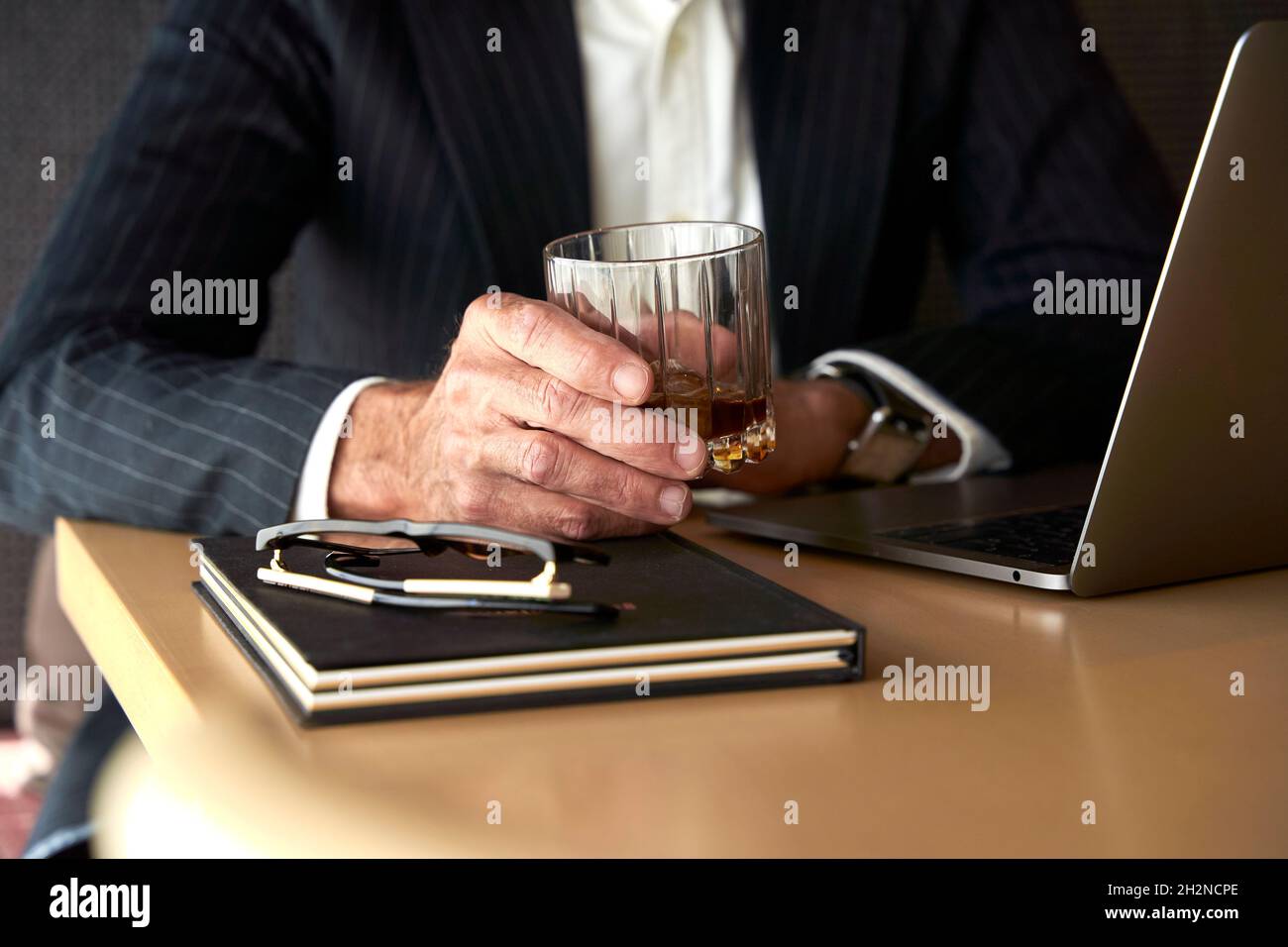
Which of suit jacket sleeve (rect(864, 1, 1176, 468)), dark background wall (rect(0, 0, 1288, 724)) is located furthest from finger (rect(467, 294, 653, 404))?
dark background wall (rect(0, 0, 1288, 724))

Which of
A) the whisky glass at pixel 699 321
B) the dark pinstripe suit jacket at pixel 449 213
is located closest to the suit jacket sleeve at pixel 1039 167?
the dark pinstripe suit jacket at pixel 449 213

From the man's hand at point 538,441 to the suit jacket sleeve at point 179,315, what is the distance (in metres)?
0.13

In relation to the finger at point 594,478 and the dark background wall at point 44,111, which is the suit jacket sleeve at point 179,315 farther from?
the dark background wall at point 44,111

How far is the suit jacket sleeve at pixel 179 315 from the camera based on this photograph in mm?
827

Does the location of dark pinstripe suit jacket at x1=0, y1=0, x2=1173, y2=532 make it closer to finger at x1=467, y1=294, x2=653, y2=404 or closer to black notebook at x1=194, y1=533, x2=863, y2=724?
finger at x1=467, y1=294, x2=653, y2=404

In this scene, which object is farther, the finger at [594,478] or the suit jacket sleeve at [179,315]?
the suit jacket sleeve at [179,315]

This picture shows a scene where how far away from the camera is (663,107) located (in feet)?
4.06

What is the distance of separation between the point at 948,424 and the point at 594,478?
1.23ft

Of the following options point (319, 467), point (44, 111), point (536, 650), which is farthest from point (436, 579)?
point (44, 111)

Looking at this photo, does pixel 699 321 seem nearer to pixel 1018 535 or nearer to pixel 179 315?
pixel 1018 535

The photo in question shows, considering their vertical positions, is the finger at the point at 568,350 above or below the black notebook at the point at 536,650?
above

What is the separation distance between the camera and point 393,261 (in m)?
1.19

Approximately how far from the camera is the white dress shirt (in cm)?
122
